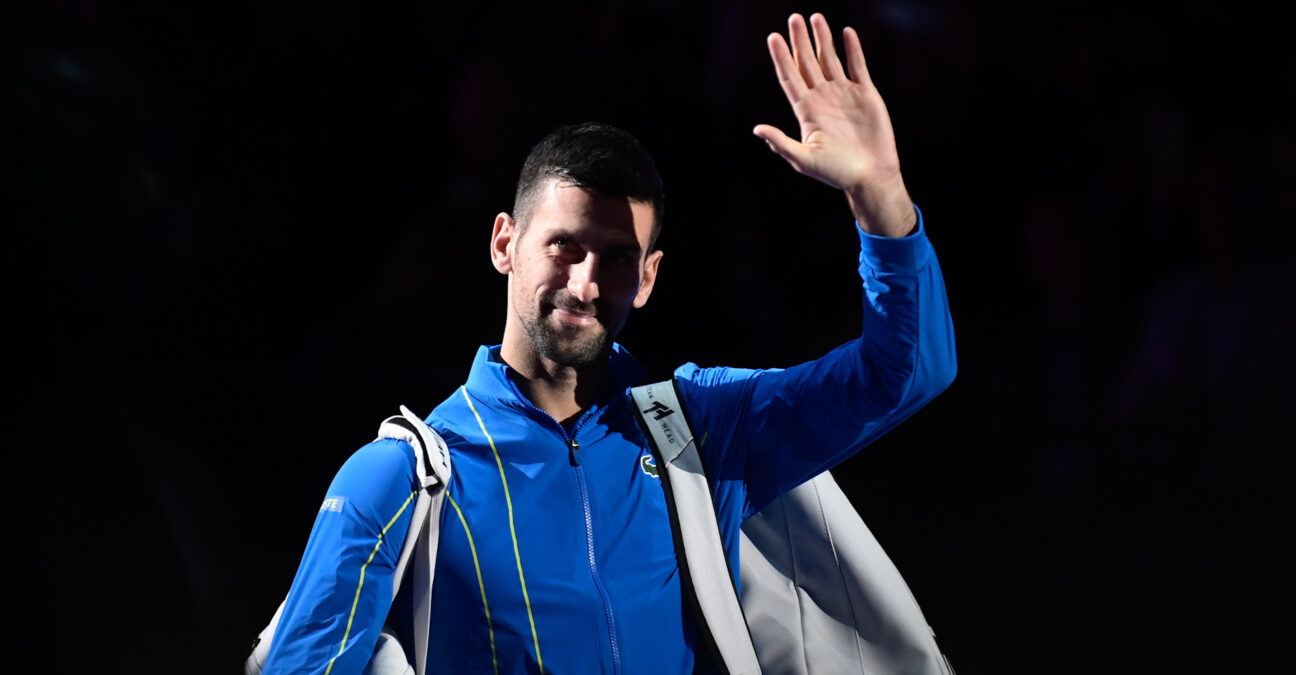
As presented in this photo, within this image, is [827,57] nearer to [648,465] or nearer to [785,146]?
[785,146]

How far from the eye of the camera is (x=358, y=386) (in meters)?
2.19

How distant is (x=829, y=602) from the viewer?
4.43 ft

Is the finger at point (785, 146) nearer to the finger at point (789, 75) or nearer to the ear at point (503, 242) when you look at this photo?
the finger at point (789, 75)

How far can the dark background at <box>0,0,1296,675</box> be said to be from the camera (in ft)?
6.95

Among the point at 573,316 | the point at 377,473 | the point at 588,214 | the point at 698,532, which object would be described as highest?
the point at 588,214

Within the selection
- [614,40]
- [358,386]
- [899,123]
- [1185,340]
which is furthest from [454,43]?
[1185,340]

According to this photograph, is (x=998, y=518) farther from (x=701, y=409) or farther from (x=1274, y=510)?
(x=701, y=409)

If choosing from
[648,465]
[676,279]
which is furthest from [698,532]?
[676,279]

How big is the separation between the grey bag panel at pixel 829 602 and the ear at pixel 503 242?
48 cm

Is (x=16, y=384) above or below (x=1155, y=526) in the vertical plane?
above

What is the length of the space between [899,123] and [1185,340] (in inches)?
31.1

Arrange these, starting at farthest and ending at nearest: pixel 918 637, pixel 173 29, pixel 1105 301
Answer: pixel 1105 301 → pixel 173 29 → pixel 918 637

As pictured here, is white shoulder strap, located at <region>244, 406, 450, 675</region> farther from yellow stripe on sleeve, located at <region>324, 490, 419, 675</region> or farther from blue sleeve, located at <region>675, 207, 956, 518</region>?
blue sleeve, located at <region>675, 207, 956, 518</region>

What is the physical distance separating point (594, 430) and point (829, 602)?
0.37m
